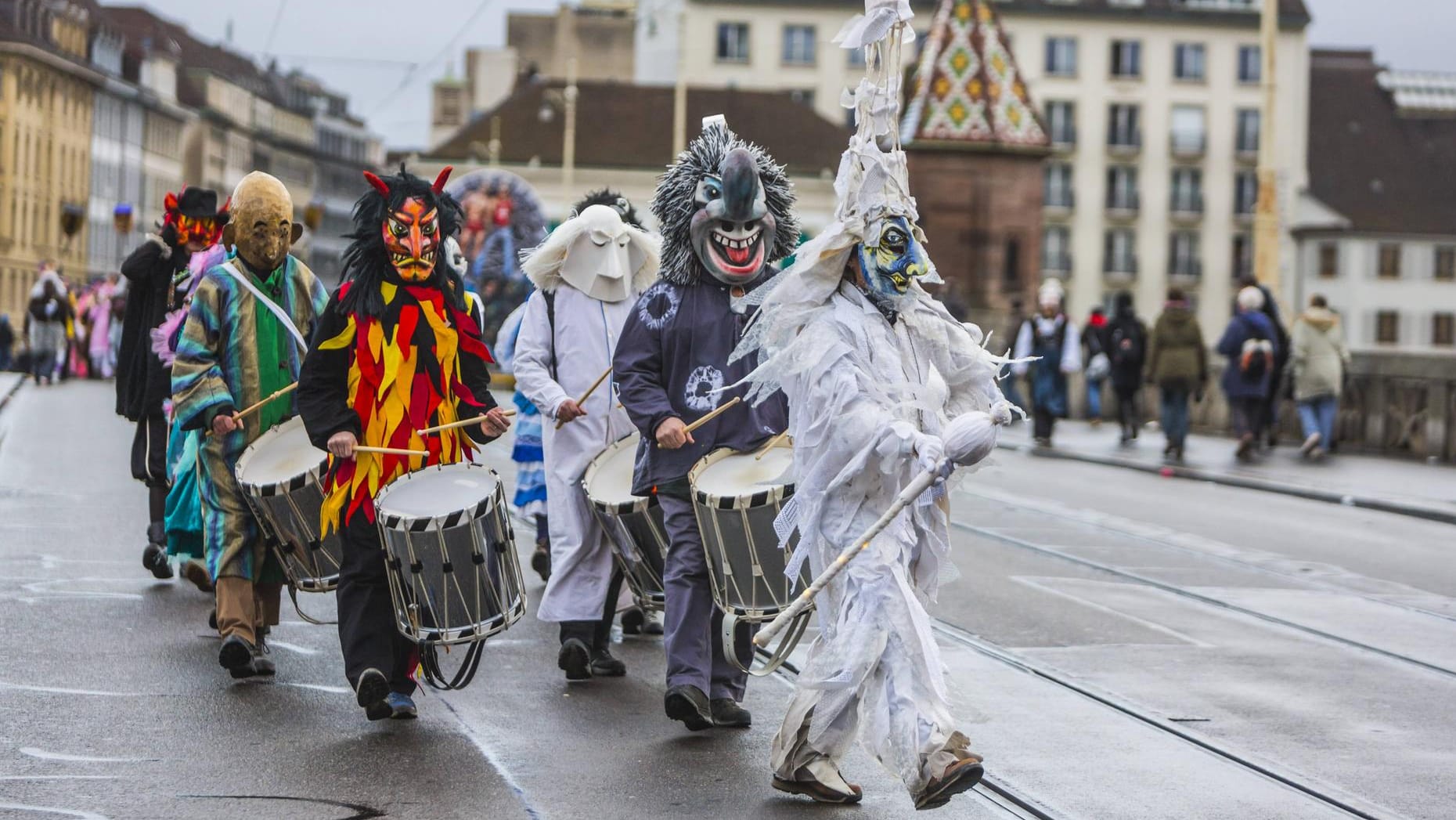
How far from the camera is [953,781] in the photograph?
20.8 feet

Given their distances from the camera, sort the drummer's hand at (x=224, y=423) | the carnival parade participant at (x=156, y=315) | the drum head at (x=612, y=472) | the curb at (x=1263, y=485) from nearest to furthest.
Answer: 1. the drummer's hand at (x=224, y=423)
2. the drum head at (x=612, y=472)
3. the carnival parade participant at (x=156, y=315)
4. the curb at (x=1263, y=485)

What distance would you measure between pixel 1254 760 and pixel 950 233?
46.5m

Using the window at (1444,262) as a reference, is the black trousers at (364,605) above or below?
below

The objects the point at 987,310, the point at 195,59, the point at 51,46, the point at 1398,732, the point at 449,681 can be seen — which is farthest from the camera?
the point at 195,59

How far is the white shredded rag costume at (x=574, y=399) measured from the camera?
959cm

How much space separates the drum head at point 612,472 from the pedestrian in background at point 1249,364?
1645cm

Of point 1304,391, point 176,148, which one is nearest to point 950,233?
point 1304,391

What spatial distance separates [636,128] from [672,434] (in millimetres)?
80924

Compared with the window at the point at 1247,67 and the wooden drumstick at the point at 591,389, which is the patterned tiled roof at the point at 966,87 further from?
the window at the point at 1247,67

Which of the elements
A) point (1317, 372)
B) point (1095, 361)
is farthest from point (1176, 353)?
point (1095, 361)

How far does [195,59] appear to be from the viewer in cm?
13850

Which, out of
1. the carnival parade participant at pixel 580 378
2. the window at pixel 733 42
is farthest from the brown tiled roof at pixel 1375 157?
the carnival parade participant at pixel 580 378

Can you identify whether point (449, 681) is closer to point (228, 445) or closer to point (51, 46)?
point (228, 445)

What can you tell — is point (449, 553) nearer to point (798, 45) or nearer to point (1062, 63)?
point (798, 45)
